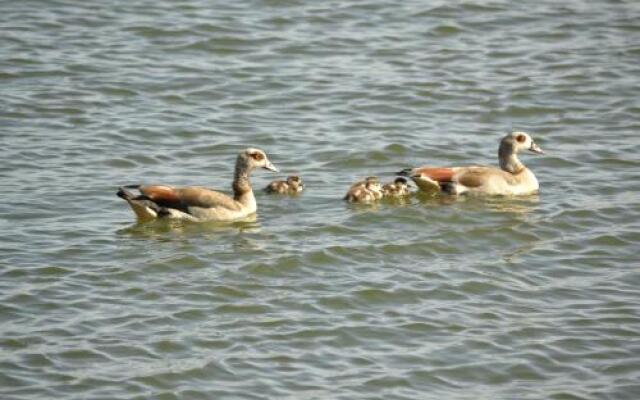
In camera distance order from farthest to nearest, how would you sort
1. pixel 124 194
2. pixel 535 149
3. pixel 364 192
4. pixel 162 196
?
pixel 535 149 < pixel 364 192 < pixel 162 196 < pixel 124 194

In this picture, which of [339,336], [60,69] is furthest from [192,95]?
[339,336]

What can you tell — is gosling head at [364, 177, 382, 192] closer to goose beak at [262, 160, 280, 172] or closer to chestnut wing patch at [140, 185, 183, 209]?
goose beak at [262, 160, 280, 172]

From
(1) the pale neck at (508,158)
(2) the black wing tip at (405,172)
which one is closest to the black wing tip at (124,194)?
(2) the black wing tip at (405,172)

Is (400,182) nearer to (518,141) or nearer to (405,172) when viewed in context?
(405,172)

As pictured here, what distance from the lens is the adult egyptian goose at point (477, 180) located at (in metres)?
14.7

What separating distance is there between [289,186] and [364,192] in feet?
A: 3.17

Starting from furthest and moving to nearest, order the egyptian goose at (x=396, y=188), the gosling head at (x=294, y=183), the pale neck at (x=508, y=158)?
1. the pale neck at (x=508, y=158)
2. the gosling head at (x=294, y=183)
3. the egyptian goose at (x=396, y=188)

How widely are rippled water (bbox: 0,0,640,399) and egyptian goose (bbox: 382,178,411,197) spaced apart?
0.30 meters

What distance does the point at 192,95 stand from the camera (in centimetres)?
1823

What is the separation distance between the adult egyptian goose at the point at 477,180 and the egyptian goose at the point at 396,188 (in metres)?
0.13

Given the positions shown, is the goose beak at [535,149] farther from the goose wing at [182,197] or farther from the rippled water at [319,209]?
the goose wing at [182,197]

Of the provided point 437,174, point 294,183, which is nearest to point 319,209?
point 294,183

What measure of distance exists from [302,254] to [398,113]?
5621 millimetres

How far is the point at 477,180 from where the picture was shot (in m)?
14.8
